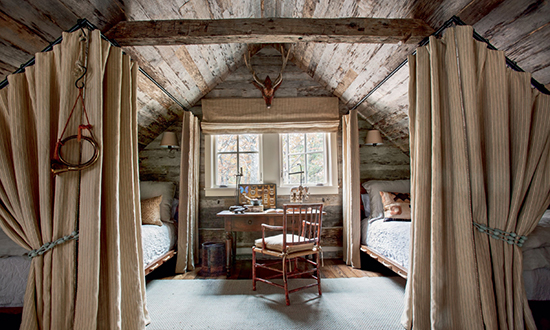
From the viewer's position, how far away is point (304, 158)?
421cm

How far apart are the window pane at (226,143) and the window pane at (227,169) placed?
0.11m

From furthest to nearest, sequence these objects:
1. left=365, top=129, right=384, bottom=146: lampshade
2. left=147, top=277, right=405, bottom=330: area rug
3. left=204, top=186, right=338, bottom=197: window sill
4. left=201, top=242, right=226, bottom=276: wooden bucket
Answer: left=204, top=186, right=338, bottom=197: window sill, left=365, top=129, right=384, bottom=146: lampshade, left=201, top=242, right=226, bottom=276: wooden bucket, left=147, top=277, right=405, bottom=330: area rug

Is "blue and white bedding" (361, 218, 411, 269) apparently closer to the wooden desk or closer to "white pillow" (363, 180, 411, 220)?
"white pillow" (363, 180, 411, 220)

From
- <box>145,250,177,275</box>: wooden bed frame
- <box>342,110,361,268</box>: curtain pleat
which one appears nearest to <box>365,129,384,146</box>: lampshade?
<box>342,110,361,268</box>: curtain pleat

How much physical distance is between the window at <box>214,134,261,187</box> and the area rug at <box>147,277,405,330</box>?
1578 mm

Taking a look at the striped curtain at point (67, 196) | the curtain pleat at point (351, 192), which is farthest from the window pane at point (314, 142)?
the striped curtain at point (67, 196)

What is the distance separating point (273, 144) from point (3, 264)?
309 centimetres

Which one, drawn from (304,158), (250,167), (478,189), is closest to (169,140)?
(250,167)

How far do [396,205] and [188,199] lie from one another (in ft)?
8.47

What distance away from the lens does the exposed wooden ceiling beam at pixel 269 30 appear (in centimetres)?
216

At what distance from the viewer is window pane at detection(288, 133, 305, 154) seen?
13.9 feet

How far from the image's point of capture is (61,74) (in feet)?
5.25

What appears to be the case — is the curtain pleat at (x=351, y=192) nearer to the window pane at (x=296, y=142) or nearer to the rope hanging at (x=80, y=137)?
the window pane at (x=296, y=142)

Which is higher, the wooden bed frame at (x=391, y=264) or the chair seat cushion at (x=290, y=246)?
the chair seat cushion at (x=290, y=246)
